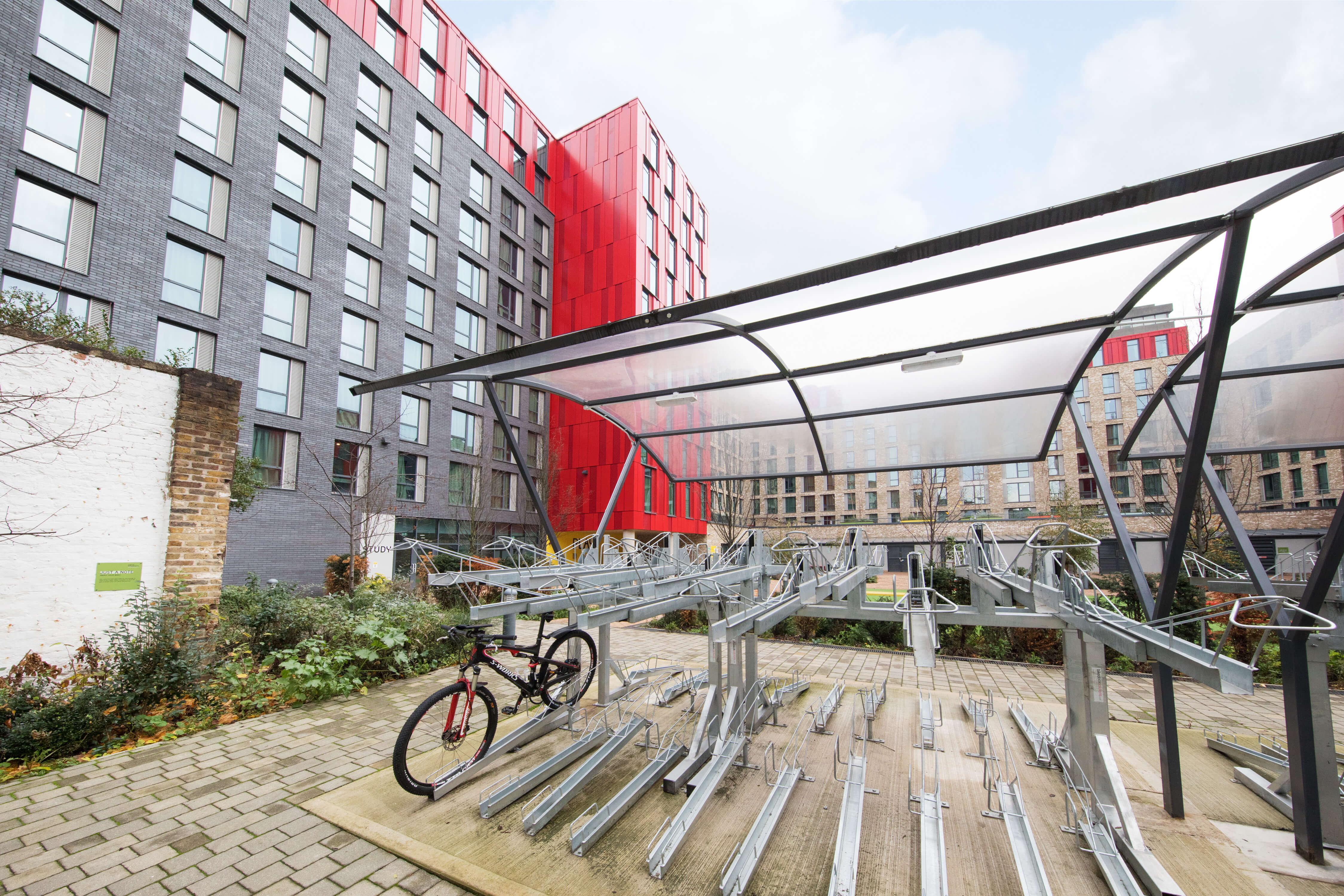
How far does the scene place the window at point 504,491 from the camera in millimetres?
26578

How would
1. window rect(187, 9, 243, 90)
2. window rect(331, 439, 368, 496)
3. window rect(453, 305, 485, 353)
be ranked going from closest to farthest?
window rect(187, 9, 243, 90)
window rect(331, 439, 368, 496)
window rect(453, 305, 485, 353)

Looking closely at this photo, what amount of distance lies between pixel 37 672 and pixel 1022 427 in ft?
41.7

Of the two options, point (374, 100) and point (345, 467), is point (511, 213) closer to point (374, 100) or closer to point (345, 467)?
point (374, 100)

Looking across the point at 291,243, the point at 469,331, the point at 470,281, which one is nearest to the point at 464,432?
the point at 469,331

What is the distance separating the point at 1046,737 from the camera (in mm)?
6102

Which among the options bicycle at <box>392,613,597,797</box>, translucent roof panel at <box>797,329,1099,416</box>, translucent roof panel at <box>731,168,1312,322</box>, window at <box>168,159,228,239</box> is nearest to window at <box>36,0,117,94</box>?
window at <box>168,159,228,239</box>

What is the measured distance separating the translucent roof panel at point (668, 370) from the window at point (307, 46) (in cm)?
2142

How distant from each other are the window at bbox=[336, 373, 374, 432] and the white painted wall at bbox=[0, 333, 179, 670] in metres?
14.7

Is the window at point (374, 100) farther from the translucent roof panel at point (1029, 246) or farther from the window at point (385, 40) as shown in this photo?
the translucent roof panel at point (1029, 246)

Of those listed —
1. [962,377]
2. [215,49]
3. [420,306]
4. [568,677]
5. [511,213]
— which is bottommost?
[568,677]

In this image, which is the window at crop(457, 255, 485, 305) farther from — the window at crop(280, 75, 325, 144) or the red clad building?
the window at crop(280, 75, 325, 144)

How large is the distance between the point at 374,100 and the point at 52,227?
499 inches

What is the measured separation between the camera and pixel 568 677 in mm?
6480

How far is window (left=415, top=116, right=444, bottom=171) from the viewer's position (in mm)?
25234
